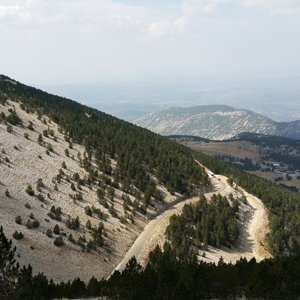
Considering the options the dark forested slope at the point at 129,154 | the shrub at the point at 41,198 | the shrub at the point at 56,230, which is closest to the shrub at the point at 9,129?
the dark forested slope at the point at 129,154

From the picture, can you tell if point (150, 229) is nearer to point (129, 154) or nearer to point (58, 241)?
point (58, 241)

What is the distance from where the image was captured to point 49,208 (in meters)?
60.0

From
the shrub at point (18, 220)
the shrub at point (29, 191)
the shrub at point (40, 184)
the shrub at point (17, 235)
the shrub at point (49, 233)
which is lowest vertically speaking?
the shrub at point (49, 233)

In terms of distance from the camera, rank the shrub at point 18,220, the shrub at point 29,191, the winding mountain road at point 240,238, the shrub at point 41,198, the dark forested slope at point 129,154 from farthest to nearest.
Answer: the dark forested slope at point 129,154 → the shrub at point 29,191 → the shrub at point 41,198 → the winding mountain road at point 240,238 → the shrub at point 18,220

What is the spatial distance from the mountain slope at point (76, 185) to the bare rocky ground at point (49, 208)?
0.13m

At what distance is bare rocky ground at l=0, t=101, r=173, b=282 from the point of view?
49.5 meters

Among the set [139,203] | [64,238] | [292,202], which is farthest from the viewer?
[292,202]

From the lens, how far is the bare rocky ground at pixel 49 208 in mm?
49500

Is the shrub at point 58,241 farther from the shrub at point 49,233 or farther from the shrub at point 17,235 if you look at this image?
the shrub at point 17,235

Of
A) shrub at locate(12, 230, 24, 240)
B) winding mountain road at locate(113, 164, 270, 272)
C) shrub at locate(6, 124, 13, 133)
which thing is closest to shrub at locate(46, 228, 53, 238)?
shrub at locate(12, 230, 24, 240)

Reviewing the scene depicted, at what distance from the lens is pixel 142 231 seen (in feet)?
214

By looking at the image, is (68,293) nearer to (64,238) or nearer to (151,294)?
(151,294)

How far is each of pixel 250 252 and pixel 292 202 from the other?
90.0ft

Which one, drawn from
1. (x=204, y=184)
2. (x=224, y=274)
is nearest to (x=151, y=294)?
(x=224, y=274)
